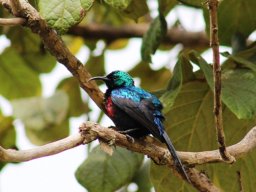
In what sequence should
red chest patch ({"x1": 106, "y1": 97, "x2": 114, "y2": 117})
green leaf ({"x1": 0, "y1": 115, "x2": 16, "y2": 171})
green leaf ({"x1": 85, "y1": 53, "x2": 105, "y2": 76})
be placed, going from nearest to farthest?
1. red chest patch ({"x1": 106, "y1": 97, "x2": 114, "y2": 117})
2. green leaf ({"x1": 0, "y1": 115, "x2": 16, "y2": 171})
3. green leaf ({"x1": 85, "y1": 53, "x2": 105, "y2": 76})

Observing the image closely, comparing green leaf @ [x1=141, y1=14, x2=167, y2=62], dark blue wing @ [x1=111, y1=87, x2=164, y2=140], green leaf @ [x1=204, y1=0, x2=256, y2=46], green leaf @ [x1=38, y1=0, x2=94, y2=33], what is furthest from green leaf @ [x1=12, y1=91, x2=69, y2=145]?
green leaf @ [x1=38, y1=0, x2=94, y2=33]

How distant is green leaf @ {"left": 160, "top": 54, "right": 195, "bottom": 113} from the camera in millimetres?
3414

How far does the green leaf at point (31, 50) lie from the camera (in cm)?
483

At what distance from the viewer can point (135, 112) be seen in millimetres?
3506

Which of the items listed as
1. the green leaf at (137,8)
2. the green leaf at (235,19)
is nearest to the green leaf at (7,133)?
the green leaf at (137,8)

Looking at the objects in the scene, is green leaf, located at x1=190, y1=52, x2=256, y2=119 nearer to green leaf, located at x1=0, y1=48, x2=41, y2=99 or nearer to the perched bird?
the perched bird

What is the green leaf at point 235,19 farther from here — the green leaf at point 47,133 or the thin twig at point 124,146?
the green leaf at point 47,133

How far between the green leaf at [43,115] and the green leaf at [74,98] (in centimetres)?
40

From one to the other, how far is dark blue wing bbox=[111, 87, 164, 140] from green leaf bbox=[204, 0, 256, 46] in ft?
1.98

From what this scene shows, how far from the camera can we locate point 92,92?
3.26m

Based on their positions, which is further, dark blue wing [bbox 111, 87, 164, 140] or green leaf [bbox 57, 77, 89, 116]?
green leaf [bbox 57, 77, 89, 116]

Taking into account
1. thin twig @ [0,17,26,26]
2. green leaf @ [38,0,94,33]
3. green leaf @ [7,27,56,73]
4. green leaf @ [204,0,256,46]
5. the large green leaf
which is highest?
thin twig @ [0,17,26,26]

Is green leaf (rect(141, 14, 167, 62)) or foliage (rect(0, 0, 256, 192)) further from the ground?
green leaf (rect(141, 14, 167, 62))

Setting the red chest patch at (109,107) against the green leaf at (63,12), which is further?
the red chest patch at (109,107)
